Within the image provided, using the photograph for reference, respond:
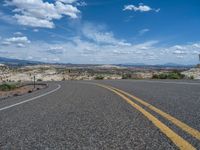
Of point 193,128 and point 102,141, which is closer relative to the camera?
point 102,141

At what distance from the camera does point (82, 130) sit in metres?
4.55

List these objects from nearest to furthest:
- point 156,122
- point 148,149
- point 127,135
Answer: point 148,149 < point 127,135 < point 156,122

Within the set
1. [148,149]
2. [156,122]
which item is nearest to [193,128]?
[156,122]

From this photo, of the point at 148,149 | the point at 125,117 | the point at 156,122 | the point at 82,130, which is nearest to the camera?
the point at 148,149

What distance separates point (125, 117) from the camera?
5633 millimetres

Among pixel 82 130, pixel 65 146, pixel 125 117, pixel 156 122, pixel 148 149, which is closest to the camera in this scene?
pixel 148 149

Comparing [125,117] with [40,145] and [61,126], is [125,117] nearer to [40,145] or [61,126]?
[61,126]

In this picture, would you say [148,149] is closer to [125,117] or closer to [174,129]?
[174,129]

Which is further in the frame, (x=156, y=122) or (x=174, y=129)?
(x=156, y=122)

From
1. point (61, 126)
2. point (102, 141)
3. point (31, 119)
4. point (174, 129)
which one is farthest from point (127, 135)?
point (31, 119)

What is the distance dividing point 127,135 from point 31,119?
102 inches

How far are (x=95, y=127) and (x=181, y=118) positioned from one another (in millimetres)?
1578

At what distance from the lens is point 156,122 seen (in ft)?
15.9

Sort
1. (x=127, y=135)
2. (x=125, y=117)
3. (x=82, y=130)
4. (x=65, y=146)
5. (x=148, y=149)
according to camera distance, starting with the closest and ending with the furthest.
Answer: (x=148, y=149) < (x=65, y=146) < (x=127, y=135) < (x=82, y=130) < (x=125, y=117)
